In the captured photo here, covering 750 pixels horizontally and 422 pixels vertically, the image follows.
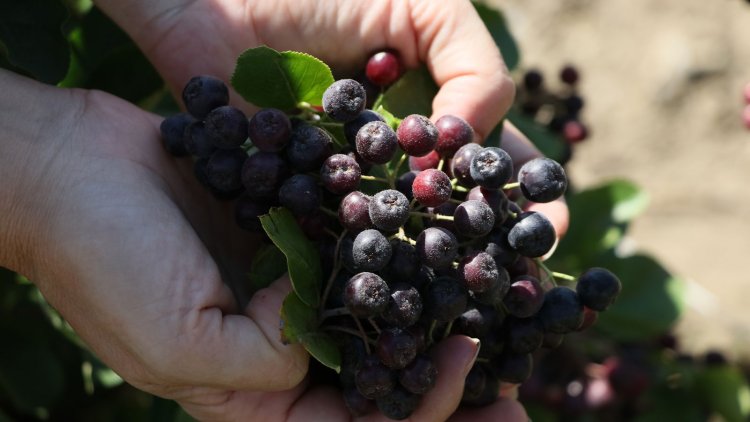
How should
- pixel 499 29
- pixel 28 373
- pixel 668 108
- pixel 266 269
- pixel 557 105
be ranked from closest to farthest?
pixel 266 269
pixel 28 373
pixel 499 29
pixel 557 105
pixel 668 108

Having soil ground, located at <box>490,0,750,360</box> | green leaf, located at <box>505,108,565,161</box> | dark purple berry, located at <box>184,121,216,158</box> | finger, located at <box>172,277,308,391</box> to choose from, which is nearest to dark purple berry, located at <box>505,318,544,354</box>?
finger, located at <box>172,277,308,391</box>

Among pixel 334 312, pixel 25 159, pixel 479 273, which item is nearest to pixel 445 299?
pixel 479 273

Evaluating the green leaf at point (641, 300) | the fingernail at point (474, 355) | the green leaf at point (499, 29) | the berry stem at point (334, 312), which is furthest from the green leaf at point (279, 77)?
the green leaf at point (641, 300)

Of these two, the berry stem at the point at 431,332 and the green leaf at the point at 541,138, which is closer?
the berry stem at the point at 431,332

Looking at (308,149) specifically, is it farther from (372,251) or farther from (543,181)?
(543,181)

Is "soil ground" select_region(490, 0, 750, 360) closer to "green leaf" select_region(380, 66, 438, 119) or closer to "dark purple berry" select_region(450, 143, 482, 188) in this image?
"green leaf" select_region(380, 66, 438, 119)

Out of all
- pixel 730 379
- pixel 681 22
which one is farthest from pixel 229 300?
pixel 681 22

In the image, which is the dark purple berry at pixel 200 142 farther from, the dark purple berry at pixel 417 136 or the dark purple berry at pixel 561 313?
the dark purple berry at pixel 561 313
